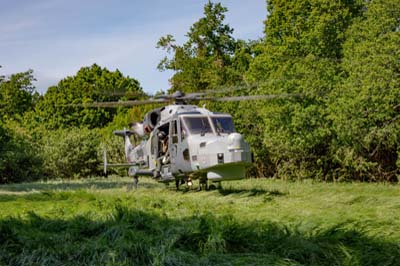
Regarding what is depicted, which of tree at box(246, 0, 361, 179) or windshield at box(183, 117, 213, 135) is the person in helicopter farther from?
tree at box(246, 0, 361, 179)

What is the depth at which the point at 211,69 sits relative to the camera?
2533 centimetres

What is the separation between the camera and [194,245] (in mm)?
4508

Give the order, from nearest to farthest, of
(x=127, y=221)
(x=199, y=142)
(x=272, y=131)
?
(x=127, y=221), (x=199, y=142), (x=272, y=131)

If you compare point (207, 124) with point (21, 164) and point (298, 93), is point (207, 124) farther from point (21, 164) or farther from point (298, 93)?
point (21, 164)

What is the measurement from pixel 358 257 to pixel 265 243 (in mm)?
766

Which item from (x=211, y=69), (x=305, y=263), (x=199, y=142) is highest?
(x=211, y=69)

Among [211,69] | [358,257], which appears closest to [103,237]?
[358,257]

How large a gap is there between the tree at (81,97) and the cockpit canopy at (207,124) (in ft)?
83.7

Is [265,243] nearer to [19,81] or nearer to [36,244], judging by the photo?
[36,244]

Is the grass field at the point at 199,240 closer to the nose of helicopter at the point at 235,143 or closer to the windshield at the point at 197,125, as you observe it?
the nose of helicopter at the point at 235,143

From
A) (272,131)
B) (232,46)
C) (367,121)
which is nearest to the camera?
(367,121)

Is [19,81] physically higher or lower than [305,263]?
higher

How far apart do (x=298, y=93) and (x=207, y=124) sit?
6.25m

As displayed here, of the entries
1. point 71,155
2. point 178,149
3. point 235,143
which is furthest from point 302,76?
point 71,155
